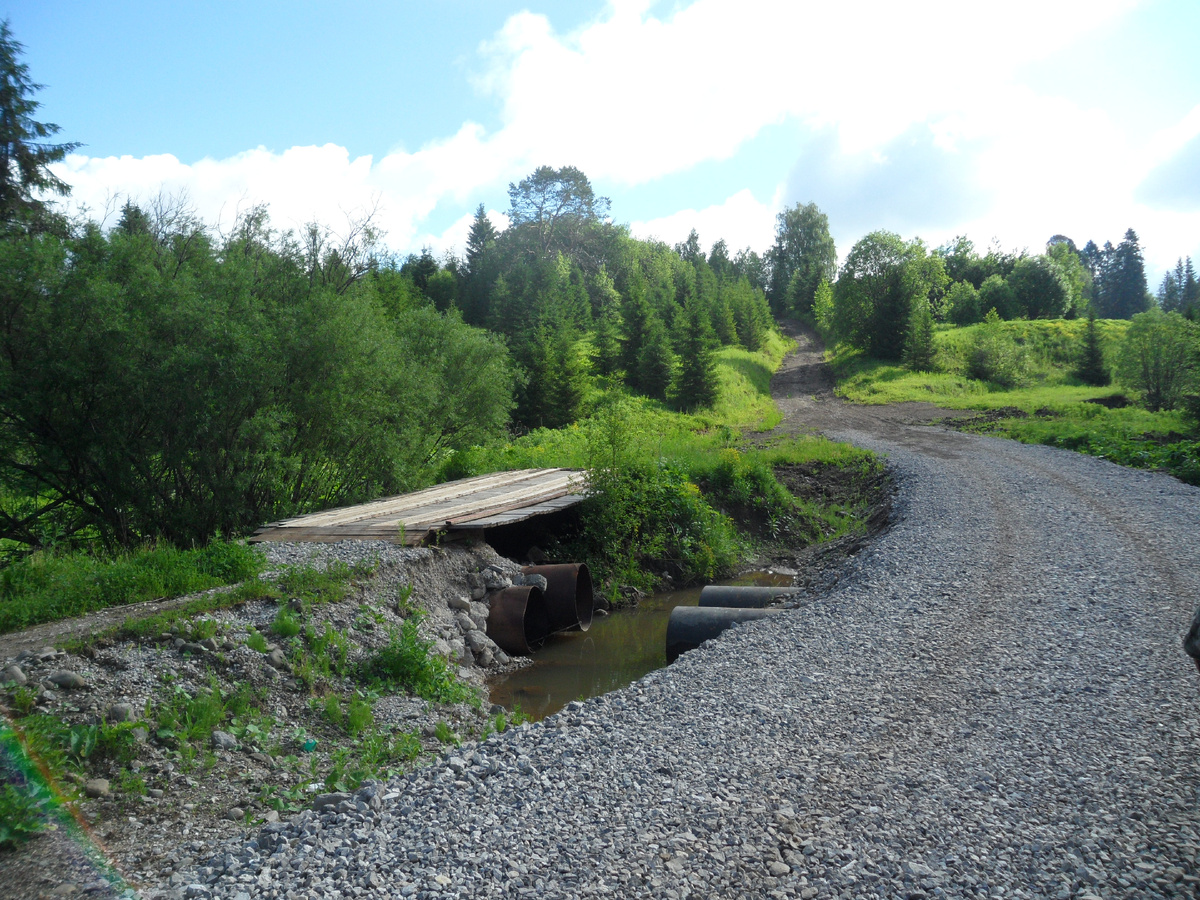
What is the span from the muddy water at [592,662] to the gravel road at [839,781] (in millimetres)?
1857

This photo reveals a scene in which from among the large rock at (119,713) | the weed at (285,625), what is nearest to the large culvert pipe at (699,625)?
the weed at (285,625)

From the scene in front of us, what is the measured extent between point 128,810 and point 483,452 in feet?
48.0

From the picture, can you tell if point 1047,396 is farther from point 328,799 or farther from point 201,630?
point 328,799

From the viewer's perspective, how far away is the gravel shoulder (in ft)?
11.6

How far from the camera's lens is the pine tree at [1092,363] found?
127 feet

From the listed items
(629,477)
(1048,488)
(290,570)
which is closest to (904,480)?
(1048,488)

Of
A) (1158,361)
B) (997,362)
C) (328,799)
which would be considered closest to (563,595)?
(328,799)

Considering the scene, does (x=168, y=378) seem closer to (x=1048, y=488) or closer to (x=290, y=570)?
(x=290, y=570)

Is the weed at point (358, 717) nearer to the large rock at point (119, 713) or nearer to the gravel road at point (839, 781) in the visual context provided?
the gravel road at point (839, 781)

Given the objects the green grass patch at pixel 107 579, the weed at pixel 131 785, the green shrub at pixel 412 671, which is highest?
the green grass patch at pixel 107 579

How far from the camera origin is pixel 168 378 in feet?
33.4

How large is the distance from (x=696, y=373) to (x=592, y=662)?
81.1 feet

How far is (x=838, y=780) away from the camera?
4410 mm

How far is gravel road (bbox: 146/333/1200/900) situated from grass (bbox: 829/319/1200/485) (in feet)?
36.1
